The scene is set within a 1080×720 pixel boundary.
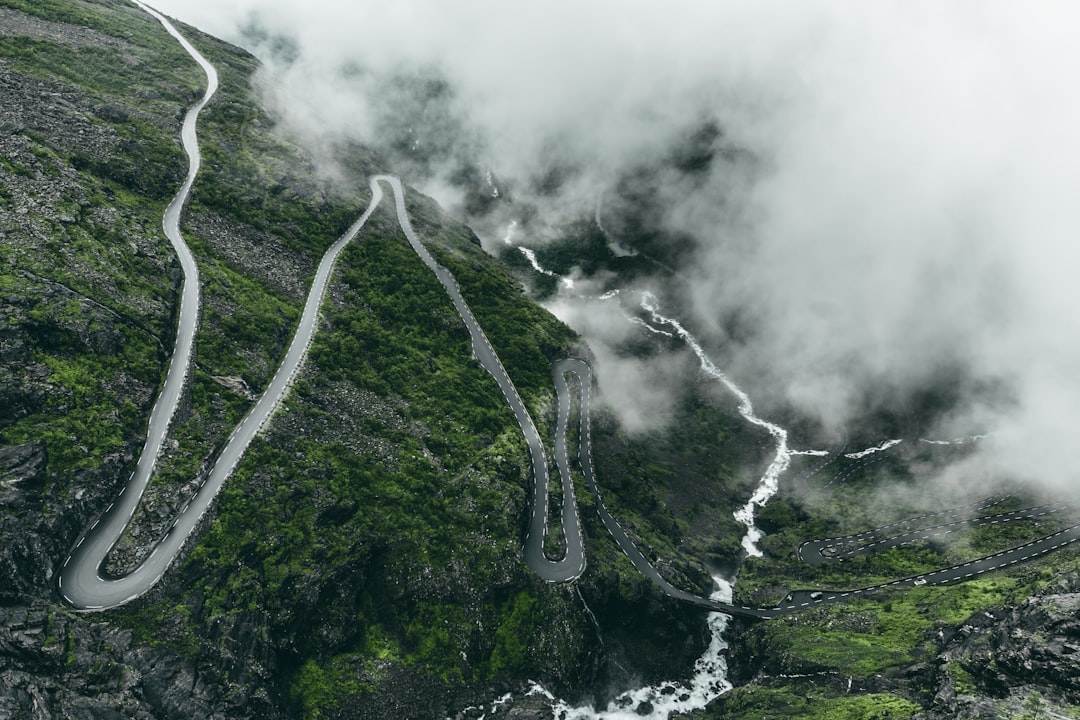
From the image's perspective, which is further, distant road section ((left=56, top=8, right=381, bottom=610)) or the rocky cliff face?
the rocky cliff face

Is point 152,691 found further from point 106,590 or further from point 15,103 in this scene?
point 15,103

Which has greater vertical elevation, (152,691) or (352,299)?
(352,299)

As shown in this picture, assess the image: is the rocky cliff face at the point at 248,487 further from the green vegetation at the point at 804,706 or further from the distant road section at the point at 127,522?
the green vegetation at the point at 804,706

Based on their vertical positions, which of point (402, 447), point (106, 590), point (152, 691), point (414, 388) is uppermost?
point (414, 388)

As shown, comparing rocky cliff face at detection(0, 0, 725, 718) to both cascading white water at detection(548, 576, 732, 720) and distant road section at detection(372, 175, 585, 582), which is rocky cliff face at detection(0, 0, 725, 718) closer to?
cascading white water at detection(548, 576, 732, 720)

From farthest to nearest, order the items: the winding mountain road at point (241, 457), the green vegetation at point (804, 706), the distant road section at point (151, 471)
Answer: the green vegetation at point (804, 706) → the winding mountain road at point (241, 457) → the distant road section at point (151, 471)

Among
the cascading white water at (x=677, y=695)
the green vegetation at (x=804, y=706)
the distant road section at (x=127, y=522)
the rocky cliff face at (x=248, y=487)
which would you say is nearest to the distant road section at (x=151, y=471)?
the distant road section at (x=127, y=522)

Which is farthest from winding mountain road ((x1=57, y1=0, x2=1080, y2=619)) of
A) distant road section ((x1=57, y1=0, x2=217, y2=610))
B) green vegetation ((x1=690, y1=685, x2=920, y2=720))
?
green vegetation ((x1=690, y1=685, x2=920, y2=720))

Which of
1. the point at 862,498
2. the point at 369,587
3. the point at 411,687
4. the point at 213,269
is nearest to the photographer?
the point at 411,687

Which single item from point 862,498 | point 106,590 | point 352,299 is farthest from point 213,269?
point 862,498
